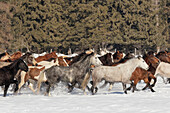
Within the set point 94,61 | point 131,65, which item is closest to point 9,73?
point 94,61

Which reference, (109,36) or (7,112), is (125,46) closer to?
(109,36)

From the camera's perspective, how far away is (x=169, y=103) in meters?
11.3

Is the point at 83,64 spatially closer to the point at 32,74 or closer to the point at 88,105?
the point at 32,74

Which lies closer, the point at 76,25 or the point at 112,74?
the point at 112,74

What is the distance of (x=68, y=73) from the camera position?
563 inches

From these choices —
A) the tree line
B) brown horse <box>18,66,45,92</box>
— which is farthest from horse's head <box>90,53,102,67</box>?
the tree line

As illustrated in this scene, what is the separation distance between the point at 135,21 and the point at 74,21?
944cm

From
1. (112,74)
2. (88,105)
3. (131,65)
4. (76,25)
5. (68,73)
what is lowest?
(88,105)

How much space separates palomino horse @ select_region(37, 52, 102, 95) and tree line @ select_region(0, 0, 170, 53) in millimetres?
38991

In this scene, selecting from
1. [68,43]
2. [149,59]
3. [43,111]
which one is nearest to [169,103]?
[43,111]

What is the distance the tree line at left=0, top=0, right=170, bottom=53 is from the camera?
54688mm

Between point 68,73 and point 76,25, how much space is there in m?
40.9

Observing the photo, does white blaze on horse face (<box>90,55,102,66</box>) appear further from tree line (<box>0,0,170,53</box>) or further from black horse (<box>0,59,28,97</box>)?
tree line (<box>0,0,170,53</box>)

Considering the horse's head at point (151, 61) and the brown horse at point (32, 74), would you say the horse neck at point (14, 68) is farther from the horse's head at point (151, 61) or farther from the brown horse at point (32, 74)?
the horse's head at point (151, 61)
